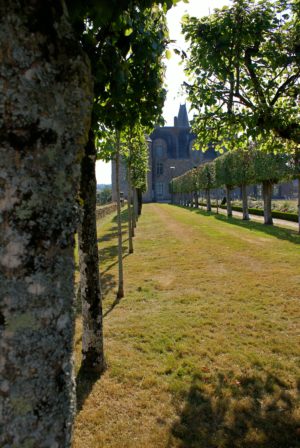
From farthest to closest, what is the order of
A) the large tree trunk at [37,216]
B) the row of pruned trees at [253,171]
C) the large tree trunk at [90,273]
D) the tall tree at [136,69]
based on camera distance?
the row of pruned trees at [253,171], the large tree trunk at [90,273], the tall tree at [136,69], the large tree trunk at [37,216]

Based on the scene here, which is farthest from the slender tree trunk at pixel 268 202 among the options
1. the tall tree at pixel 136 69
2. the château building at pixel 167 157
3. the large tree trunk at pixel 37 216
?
the château building at pixel 167 157

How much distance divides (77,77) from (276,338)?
214 inches

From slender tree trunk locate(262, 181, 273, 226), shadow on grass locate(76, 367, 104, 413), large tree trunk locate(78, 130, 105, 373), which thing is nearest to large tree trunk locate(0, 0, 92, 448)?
large tree trunk locate(78, 130, 105, 373)

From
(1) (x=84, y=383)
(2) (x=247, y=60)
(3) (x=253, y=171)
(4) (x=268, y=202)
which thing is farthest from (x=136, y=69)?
(3) (x=253, y=171)

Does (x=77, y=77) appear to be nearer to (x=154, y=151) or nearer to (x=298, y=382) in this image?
(x=298, y=382)

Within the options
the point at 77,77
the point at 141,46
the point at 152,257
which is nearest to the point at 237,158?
the point at 152,257

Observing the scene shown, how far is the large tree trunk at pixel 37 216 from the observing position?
1.21 m

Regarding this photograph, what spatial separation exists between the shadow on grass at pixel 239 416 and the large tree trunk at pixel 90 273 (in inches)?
56.0

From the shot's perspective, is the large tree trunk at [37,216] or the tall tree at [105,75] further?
the tall tree at [105,75]

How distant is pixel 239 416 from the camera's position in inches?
143

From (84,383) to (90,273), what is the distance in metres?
1.47

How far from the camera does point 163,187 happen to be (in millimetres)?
73750

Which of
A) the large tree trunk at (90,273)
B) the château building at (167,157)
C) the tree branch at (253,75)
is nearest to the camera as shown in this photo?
the large tree trunk at (90,273)

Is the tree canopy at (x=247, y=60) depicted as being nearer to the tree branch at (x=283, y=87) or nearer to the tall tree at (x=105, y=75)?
the tree branch at (x=283, y=87)
